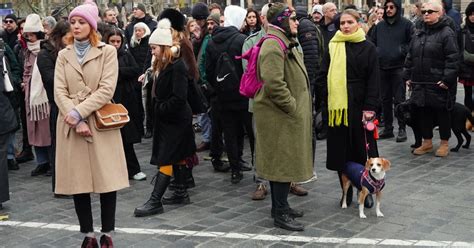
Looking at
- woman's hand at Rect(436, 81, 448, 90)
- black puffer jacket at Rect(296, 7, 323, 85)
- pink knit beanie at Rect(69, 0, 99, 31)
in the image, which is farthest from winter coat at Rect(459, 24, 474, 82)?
pink knit beanie at Rect(69, 0, 99, 31)

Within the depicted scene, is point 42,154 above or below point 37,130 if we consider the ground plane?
below

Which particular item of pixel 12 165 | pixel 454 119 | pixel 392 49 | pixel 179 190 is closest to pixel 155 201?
pixel 179 190

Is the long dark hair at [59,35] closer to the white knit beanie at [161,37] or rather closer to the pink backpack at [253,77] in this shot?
the white knit beanie at [161,37]

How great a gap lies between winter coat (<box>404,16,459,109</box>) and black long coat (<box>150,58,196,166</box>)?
3.93 m

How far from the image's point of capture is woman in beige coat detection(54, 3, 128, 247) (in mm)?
5051

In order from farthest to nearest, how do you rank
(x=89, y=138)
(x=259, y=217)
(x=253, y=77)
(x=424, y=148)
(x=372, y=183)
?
(x=424, y=148) → (x=259, y=217) → (x=372, y=183) → (x=253, y=77) → (x=89, y=138)

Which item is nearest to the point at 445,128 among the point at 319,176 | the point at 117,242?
the point at 319,176

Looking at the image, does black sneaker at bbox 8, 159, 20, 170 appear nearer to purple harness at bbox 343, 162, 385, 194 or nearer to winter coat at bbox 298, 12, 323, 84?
winter coat at bbox 298, 12, 323, 84

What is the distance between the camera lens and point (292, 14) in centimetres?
576

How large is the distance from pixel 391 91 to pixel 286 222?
5.36 meters

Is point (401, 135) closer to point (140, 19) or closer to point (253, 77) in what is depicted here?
point (253, 77)

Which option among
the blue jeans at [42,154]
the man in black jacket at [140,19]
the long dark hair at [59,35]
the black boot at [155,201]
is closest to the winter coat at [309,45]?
the black boot at [155,201]

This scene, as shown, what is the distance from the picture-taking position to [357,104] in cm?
632

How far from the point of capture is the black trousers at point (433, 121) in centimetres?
888
